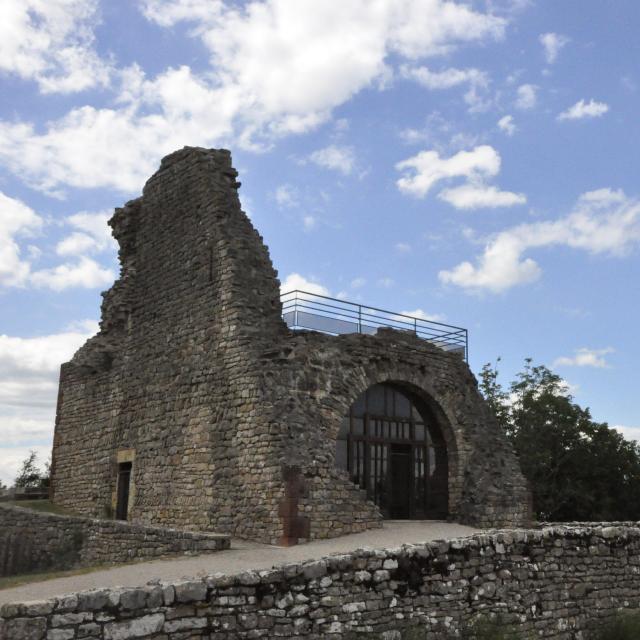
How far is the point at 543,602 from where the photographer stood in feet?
31.1

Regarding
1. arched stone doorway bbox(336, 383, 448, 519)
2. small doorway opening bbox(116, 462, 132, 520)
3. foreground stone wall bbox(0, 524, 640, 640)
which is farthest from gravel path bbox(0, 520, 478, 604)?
small doorway opening bbox(116, 462, 132, 520)

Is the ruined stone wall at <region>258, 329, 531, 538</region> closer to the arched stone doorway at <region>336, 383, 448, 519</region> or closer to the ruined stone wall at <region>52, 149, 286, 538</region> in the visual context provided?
the arched stone doorway at <region>336, 383, 448, 519</region>

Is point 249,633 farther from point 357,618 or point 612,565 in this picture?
point 612,565

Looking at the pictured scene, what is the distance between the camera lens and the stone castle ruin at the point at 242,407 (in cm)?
1495

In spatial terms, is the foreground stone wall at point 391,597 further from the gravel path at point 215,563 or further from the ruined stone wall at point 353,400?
the ruined stone wall at point 353,400

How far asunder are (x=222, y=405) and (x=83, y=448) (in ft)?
25.1

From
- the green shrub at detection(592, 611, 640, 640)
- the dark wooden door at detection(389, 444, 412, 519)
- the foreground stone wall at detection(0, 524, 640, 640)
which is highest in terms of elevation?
the dark wooden door at detection(389, 444, 412, 519)

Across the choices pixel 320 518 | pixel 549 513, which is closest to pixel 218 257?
pixel 320 518

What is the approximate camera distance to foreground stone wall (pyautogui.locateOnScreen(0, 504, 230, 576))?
1299 centimetres

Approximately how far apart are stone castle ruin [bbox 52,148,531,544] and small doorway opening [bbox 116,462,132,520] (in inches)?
2.3

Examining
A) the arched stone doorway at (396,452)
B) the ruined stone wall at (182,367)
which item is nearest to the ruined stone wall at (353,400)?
the arched stone doorway at (396,452)

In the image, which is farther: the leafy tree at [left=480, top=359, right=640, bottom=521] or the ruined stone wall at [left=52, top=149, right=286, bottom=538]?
the leafy tree at [left=480, top=359, right=640, bottom=521]

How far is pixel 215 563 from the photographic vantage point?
445 inches

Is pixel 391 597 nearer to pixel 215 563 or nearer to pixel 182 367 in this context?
pixel 215 563
